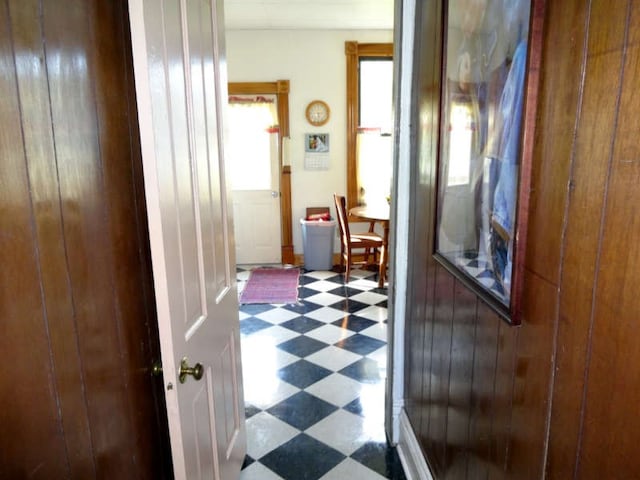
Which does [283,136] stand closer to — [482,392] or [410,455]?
[410,455]

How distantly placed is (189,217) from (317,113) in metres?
4.34

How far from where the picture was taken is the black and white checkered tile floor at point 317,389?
6.90 feet

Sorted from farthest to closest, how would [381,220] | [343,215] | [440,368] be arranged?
[343,215], [381,220], [440,368]

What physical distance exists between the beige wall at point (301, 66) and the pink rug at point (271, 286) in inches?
55.0

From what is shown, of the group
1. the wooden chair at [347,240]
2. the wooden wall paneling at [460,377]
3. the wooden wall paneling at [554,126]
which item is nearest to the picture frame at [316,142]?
the wooden chair at [347,240]

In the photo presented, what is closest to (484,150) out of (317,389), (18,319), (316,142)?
(18,319)

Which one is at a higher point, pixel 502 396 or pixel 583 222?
pixel 583 222

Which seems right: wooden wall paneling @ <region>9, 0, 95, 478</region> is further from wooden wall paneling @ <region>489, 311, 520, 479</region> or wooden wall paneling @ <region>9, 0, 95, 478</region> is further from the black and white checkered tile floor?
the black and white checkered tile floor

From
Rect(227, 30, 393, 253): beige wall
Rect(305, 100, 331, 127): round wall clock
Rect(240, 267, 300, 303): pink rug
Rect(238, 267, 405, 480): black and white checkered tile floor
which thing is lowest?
Rect(238, 267, 405, 480): black and white checkered tile floor

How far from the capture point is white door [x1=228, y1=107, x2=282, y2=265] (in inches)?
212

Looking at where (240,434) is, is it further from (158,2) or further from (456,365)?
(158,2)

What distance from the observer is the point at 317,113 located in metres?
5.34

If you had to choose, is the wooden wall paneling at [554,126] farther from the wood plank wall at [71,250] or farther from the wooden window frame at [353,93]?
the wooden window frame at [353,93]

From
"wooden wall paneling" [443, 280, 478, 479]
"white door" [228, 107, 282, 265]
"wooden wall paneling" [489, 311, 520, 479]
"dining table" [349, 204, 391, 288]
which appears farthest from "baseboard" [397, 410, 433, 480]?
"white door" [228, 107, 282, 265]
